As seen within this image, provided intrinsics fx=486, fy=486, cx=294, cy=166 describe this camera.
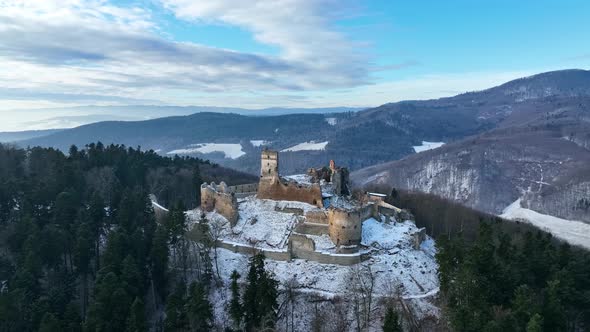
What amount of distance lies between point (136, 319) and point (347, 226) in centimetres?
1936

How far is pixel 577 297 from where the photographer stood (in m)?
33.4

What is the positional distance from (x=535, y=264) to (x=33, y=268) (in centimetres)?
3787

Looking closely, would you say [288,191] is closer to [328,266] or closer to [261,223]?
[261,223]

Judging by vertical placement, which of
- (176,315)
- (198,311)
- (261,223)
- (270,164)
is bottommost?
(176,315)

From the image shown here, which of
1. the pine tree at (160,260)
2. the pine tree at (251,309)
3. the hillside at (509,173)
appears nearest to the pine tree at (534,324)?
the pine tree at (251,309)

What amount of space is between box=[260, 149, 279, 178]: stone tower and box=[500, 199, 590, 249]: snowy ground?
5249 centimetres

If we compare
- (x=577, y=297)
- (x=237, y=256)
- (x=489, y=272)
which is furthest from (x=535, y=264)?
(x=237, y=256)

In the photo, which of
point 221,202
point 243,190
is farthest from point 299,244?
point 243,190

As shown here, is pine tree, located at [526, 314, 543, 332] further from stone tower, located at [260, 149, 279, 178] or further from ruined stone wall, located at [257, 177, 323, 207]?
stone tower, located at [260, 149, 279, 178]

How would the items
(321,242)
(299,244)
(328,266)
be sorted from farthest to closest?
(321,242), (299,244), (328,266)

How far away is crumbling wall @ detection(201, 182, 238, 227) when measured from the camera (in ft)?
159

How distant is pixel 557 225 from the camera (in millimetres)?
91875

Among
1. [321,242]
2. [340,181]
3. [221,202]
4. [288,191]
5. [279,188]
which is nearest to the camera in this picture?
[321,242]

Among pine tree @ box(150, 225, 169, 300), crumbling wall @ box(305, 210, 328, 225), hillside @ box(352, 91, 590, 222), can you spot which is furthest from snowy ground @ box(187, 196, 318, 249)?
hillside @ box(352, 91, 590, 222)
